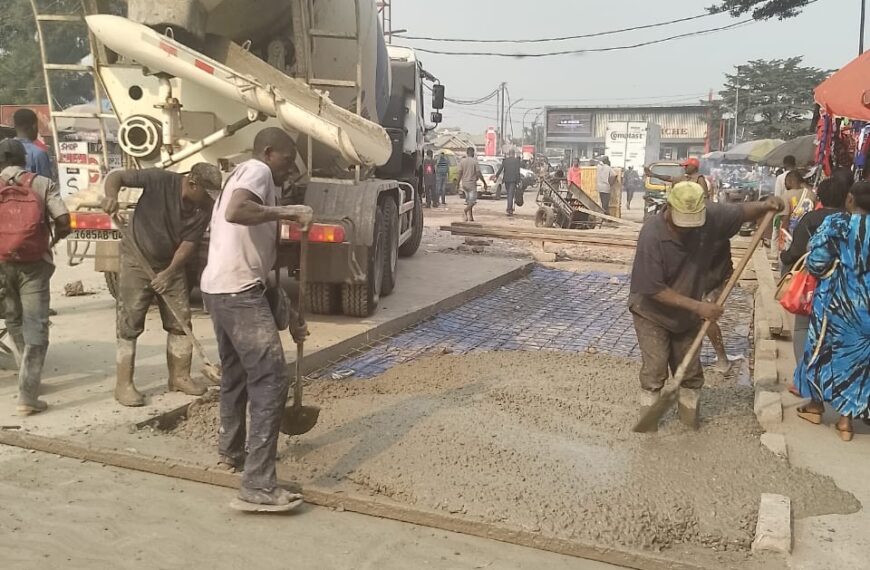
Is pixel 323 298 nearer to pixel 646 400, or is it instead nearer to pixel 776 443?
pixel 646 400

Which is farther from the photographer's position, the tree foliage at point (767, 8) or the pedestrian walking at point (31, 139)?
the tree foliage at point (767, 8)

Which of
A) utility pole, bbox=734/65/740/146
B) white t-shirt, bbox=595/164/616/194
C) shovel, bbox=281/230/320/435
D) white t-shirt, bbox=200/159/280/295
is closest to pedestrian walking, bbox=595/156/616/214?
white t-shirt, bbox=595/164/616/194

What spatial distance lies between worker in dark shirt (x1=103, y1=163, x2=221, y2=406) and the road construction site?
428mm

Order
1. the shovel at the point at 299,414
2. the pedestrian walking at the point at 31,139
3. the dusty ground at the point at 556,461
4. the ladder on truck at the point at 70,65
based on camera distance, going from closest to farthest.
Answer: the dusty ground at the point at 556,461
the shovel at the point at 299,414
the ladder on truck at the point at 70,65
the pedestrian walking at the point at 31,139

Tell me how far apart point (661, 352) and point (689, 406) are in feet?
1.34

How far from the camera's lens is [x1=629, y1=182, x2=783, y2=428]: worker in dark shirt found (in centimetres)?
434

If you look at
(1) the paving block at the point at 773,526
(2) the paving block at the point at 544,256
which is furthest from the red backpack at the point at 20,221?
(2) the paving block at the point at 544,256

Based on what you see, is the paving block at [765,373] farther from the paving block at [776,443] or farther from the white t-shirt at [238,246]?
the white t-shirt at [238,246]

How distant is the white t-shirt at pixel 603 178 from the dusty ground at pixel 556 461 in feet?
48.8

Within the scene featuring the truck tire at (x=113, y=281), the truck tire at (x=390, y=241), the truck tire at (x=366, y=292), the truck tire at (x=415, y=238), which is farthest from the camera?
the truck tire at (x=415, y=238)

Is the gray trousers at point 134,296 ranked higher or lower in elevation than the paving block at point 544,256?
higher

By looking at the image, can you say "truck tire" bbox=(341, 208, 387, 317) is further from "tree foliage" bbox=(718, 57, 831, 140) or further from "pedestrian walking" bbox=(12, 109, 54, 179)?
"tree foliage" bbox=(718, 57, 831, 140)

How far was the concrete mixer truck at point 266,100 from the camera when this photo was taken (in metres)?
6.13

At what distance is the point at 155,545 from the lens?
11.1 ft
